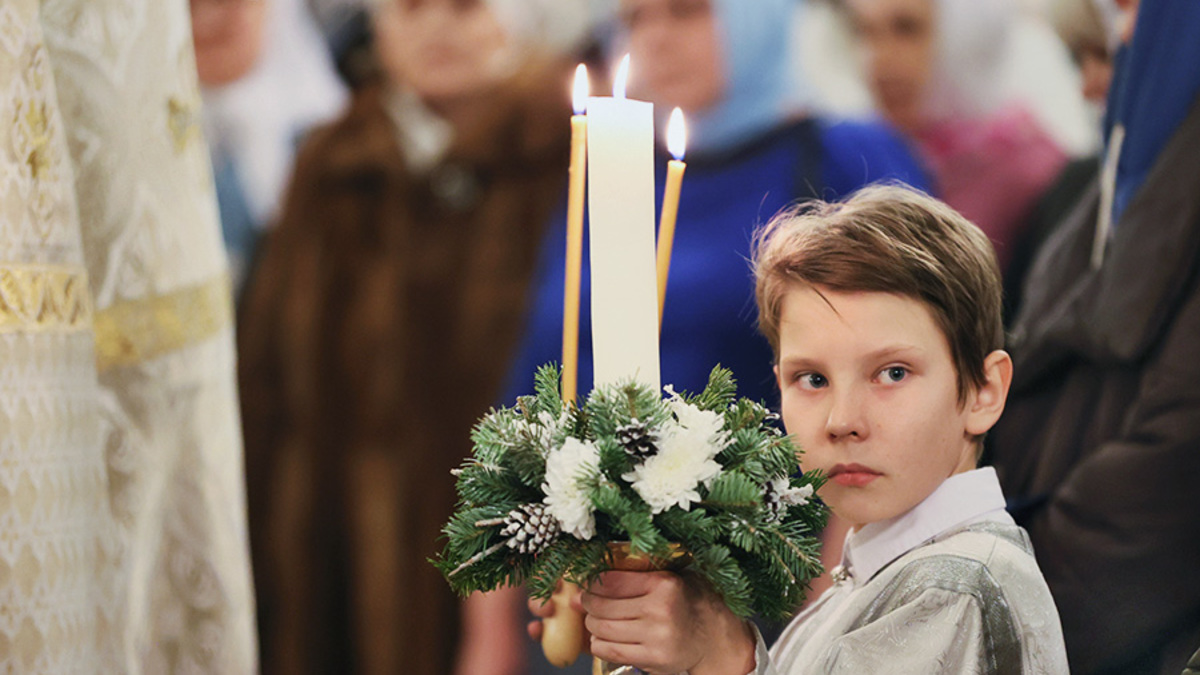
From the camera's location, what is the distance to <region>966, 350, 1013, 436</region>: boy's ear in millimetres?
675

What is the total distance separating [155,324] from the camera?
2.88ft

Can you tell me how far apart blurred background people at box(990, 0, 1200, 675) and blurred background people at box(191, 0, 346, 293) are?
1303mm

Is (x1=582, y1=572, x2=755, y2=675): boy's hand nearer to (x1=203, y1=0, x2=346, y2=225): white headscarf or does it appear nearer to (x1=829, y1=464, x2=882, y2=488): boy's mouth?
(x1=829, y1=464, x2=882, y2=488): boy's mouth

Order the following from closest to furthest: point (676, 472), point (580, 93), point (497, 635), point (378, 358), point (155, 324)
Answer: point (676, 472) → point (580, 93) → point (155, 324) → point (497, 635) → point (378, 358)

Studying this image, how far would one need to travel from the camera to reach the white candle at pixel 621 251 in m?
0.57

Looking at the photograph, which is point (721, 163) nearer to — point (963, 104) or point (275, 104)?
point (963, 104)

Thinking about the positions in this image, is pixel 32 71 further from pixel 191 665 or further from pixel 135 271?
pixel 191 665

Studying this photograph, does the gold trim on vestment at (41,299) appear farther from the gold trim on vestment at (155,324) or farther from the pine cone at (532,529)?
the pine cone at (532,529)

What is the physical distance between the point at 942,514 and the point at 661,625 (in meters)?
0.22

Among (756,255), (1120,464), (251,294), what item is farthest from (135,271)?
(251,294)

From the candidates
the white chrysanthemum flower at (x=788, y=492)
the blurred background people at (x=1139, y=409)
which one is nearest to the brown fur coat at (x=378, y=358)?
the blurred background people at (x=1139, y=409)

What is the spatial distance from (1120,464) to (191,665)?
0.84 meters

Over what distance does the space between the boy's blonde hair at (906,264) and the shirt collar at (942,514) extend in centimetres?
6

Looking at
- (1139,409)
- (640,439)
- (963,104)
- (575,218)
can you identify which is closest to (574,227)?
(575,218)
